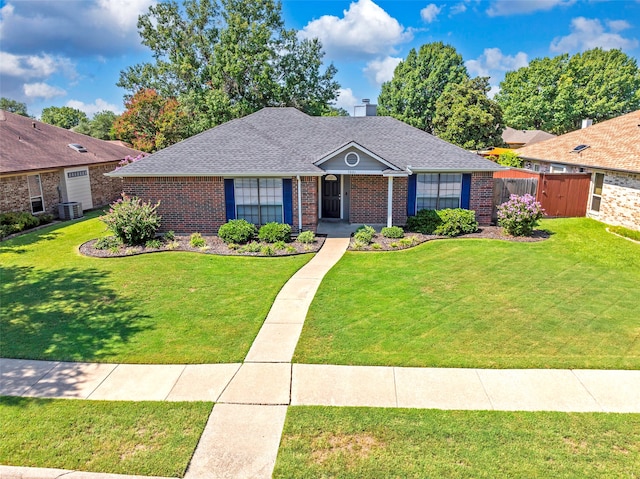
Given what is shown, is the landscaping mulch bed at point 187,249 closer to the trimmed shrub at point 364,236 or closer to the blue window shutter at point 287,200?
the trimmed shrub at point 364,236

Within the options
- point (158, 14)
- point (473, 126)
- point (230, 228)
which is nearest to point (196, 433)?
point (230, 228)

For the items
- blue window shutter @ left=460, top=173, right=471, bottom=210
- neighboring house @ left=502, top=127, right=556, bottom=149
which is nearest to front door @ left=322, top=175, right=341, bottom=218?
blue window shutter @ left=460, top=173, right=471, bottom=210

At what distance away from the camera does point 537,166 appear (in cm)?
2586

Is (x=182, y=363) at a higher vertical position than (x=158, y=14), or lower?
lower

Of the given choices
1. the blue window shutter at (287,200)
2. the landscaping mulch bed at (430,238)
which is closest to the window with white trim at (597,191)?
the landscaping mulch bed at (430,238)

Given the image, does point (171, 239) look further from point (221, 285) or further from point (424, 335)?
point (424, 335)

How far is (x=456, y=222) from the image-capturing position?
1694cm

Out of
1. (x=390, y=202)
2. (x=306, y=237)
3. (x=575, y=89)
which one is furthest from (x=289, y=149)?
(x=575, y=89)

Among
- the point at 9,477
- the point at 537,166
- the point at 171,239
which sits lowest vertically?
the point at 9,477

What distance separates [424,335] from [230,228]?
30.8 feet

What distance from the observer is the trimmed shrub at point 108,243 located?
50.2 ft

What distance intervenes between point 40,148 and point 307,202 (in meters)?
14.8

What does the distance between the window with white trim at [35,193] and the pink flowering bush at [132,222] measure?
6.91 metres

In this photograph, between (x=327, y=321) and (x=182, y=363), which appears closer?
(x=182, y=363)
